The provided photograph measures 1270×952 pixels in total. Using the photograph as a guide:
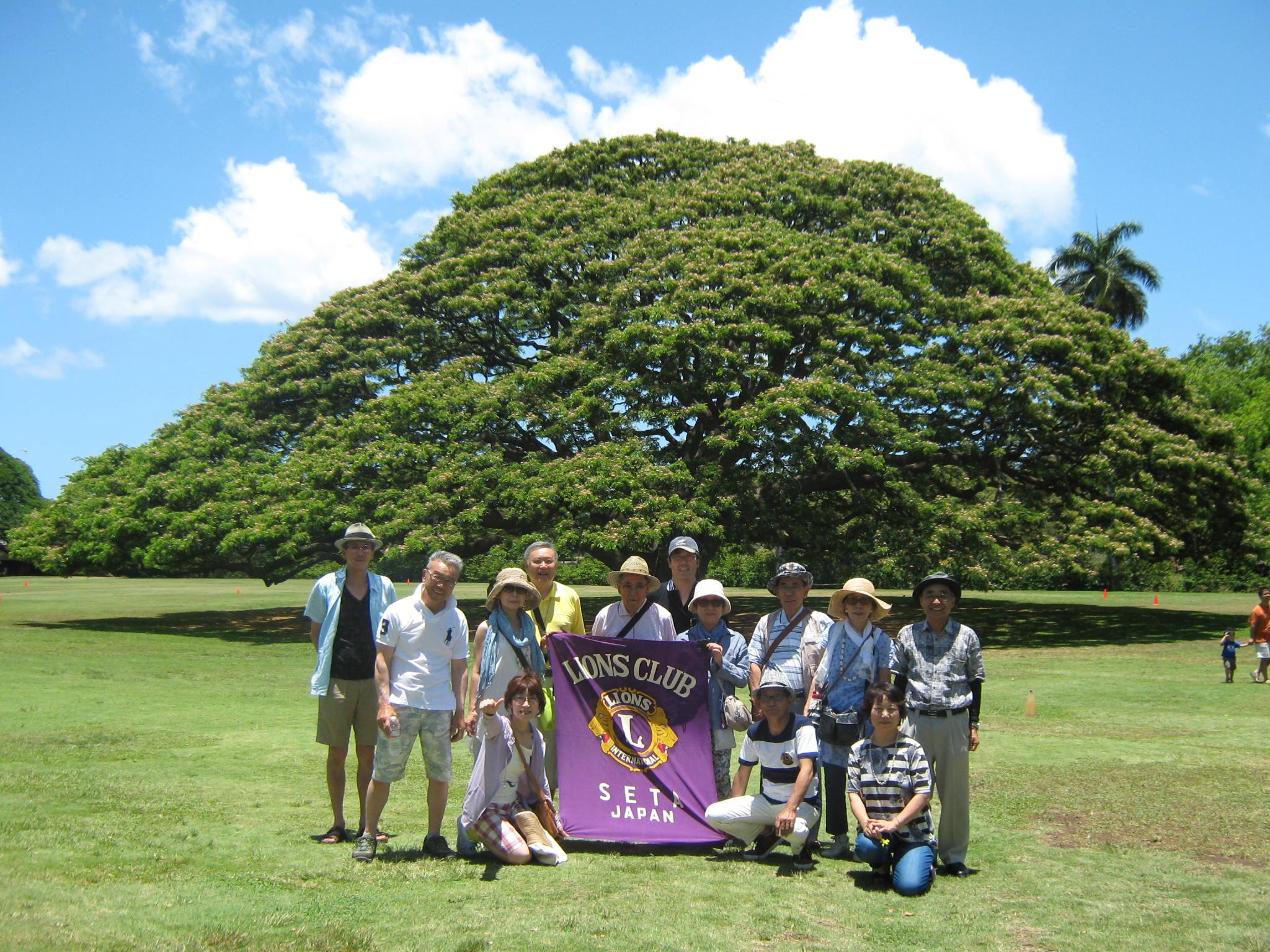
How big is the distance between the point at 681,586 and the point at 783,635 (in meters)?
0.85

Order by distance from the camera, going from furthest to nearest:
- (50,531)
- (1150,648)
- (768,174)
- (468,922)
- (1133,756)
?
(768,174) → (50,531) → (1150,648) → (1133,756) → (468,922)

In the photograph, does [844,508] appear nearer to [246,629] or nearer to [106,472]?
[246,629]

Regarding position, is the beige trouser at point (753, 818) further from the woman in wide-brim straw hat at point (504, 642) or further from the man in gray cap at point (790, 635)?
the woman in wide-brim straw hat at point (504, 642)

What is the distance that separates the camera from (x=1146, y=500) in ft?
76.4

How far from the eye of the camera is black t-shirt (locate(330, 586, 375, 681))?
21.5 feet

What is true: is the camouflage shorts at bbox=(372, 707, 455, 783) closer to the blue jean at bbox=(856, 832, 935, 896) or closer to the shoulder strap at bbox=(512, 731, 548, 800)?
the shoulder strap at bbox=(512, 731, 548, 800)

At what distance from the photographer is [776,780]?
20.8 ft

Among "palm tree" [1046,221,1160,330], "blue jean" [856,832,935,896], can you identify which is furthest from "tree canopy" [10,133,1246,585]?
"palm tree" [1046,221,1160,330]

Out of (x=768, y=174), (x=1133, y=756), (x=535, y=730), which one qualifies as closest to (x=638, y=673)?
(x=535, y=730)

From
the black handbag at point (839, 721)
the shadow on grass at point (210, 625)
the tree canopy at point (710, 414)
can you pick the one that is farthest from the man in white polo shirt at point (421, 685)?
the shadow on grass at point (210, 625)

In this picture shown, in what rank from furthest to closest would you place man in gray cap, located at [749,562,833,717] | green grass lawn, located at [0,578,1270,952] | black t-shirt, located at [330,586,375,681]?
1. man in gray cap, located at [749,562,833,717]
2. black t-shirt, located at [330,586,375,681]
3. green grass lawn, located at [0,578,1270,952]

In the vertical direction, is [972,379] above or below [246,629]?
above

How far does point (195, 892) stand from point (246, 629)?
70.3 feet

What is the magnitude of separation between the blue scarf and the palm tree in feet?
177
